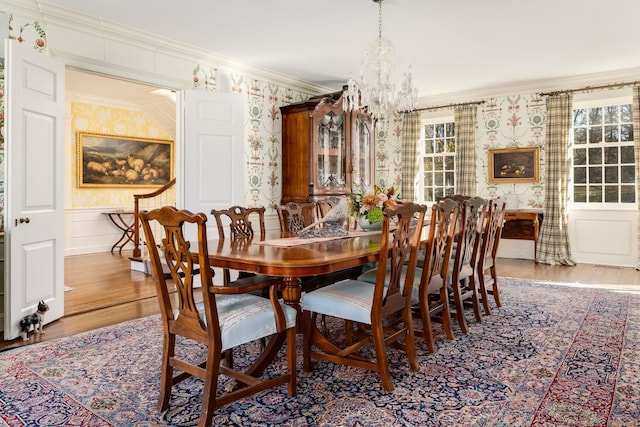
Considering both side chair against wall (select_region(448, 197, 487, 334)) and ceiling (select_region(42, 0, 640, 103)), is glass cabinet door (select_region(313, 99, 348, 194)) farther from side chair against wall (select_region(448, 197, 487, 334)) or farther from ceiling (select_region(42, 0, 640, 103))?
side chair against wall (select_region(448, 197, 487, 334))

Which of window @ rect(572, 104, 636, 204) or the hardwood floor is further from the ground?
window @ rect(572, 104, 636, 204)

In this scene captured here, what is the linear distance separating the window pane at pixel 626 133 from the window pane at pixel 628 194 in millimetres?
649

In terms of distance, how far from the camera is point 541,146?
259 inches

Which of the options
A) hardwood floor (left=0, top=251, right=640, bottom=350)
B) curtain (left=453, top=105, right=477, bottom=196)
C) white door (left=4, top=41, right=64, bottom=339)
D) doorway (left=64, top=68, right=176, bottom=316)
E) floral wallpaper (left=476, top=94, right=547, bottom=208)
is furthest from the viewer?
curtain (left=453, top=105, right=477, bottom=196)

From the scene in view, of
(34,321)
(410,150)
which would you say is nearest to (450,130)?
(410,150)

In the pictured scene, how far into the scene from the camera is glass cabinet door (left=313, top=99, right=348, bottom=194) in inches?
223

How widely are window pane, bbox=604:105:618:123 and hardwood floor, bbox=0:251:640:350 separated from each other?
2047mm

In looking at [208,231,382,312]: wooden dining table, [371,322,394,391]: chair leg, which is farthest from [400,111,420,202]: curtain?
[371,322,394,391]: chair leg

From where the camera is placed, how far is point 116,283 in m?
5.11

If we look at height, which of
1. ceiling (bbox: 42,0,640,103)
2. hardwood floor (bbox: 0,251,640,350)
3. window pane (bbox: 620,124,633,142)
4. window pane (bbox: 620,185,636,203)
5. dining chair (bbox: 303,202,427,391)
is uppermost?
ceiling (bbox: 42,0,640,103)

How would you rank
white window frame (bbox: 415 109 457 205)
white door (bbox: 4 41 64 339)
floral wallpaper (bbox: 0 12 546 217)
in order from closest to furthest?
white door (bbox: 4 41 64 339), floral wallpaper (bbox: 0 12 546 217), white window frame (bbox: 415 109 457 205)

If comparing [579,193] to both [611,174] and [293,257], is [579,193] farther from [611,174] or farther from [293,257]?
[293,257]

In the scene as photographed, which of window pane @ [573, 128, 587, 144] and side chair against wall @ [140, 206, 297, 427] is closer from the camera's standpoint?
side chair against wall @ [140, 206, 297, 427]

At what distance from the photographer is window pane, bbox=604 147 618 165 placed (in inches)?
246
